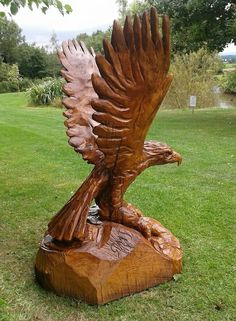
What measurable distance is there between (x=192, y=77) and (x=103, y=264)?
1719cm

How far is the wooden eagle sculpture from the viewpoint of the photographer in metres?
2.75

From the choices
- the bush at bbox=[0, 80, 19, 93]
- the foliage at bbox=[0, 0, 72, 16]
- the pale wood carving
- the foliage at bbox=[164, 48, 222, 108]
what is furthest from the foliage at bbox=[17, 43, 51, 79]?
the pale wood carving

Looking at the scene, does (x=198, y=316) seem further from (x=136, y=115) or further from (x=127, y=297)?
(x=136, y=115)

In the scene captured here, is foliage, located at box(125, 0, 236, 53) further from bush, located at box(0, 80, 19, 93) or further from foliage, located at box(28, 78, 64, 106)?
bush, located at box(0, 80, 19, 93)

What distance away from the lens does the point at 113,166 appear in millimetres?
3393

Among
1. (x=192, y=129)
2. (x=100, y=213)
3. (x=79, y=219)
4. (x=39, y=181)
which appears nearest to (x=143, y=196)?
(x=39, y=181)

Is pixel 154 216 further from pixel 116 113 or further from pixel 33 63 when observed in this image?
pixel 33 63

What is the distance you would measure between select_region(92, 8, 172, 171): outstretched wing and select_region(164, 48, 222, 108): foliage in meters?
16.6

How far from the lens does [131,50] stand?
2.75 m

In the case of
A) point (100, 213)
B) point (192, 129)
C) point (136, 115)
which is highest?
point (136, 115)

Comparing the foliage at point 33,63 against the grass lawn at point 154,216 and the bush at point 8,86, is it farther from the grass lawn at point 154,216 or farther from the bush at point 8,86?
the grass lawn at point 154,216

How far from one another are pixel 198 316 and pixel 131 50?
1.86m

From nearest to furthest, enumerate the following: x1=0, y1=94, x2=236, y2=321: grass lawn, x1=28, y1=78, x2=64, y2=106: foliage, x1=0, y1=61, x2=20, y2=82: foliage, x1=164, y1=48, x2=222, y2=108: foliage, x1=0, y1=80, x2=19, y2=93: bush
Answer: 1. x1=0, y1=94, x2=236, y2=321: grass lawn
2. x1=164, y1=48, x2=222, y2=108: foliage
3. x1=28, y1=78, x2=64, y2=106: foliage
4. x1=0, y1=80, x2=19, y2=93: bush
5. x1=0, y1=61, x2=20, y2=82: foliage

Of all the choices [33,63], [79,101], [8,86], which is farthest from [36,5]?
Result: [33,63]
